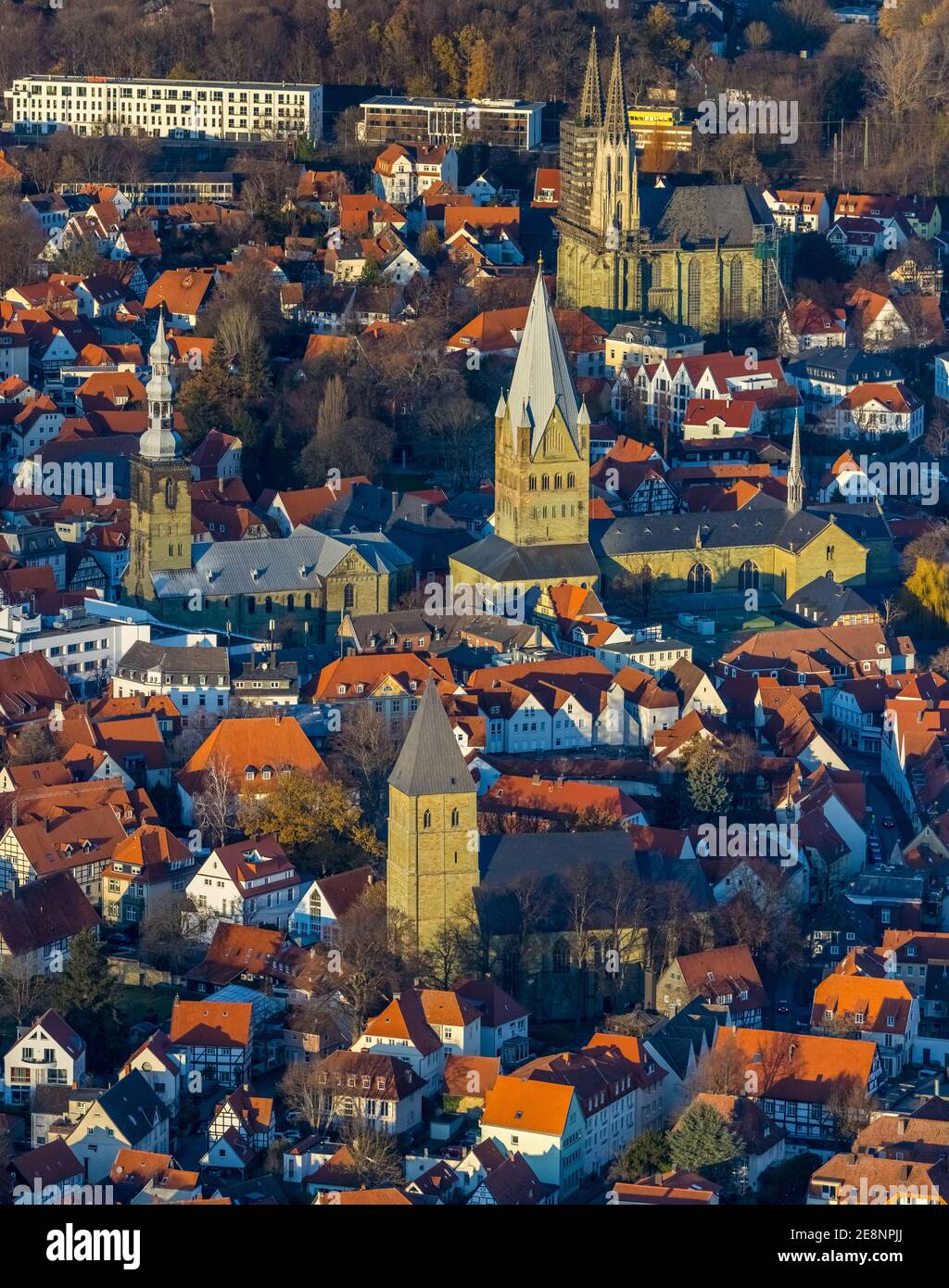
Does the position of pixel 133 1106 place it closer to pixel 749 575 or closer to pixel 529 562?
pixel 529 562

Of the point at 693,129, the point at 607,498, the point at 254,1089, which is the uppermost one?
the point at 693,129

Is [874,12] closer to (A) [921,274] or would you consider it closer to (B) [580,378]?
(A) [921,274]

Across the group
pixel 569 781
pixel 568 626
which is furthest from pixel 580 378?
pixel 569 781

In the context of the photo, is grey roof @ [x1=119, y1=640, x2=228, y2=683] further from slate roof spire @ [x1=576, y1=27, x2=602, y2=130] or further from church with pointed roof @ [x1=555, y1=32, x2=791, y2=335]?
slate roof spire @ [x1=576, y1=27, x2=602, y2=130]

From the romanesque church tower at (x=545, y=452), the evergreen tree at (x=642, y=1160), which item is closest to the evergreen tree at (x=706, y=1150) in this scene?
the evergreen tree at (x=642, y=1160)

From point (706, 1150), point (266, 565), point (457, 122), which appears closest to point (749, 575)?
point (266, 565)

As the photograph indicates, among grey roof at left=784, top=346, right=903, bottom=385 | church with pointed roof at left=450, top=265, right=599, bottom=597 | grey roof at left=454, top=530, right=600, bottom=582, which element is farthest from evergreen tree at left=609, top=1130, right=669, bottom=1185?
grey roof at left=784, top=346, right=903, bottom=385
